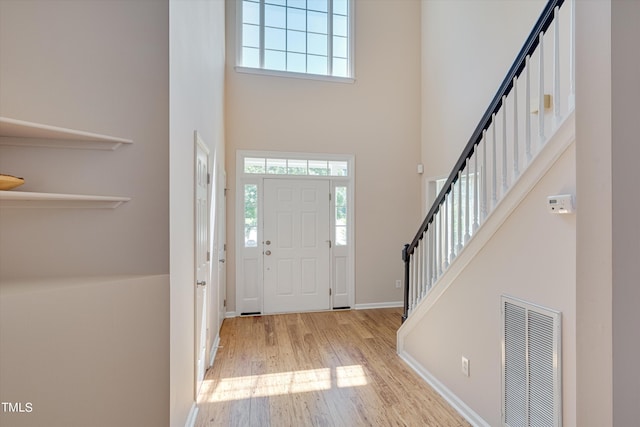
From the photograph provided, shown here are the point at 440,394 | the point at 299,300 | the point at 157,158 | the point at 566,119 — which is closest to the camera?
the point at 566,119

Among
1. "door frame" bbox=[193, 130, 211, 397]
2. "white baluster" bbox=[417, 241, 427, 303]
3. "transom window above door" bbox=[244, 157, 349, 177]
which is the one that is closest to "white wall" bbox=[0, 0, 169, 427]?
"door frame" bbox=[193, 130, 211, 397]

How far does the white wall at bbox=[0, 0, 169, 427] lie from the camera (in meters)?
1.35

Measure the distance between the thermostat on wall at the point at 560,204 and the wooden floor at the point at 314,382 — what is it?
1.56 m

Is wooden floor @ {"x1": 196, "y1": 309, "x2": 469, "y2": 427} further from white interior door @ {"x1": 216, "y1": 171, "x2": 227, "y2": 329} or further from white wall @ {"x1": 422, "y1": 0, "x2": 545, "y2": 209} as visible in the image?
white wall @ {"x1": 422, "y1": 0, "x2": 545, "y2": 209}

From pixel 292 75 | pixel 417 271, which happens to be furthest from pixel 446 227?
pixel 292 75

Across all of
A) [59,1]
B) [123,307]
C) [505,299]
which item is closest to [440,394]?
[505,299]

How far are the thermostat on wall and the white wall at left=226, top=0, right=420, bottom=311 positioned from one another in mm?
3193

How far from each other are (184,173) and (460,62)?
3.82 metres

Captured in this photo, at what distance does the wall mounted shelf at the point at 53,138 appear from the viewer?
1232 mm

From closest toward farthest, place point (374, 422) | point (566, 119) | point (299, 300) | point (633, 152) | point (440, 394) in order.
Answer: point (633, 152) < point (566, 119) < point (374, 422) < point (440, 394) < point (299, 300)

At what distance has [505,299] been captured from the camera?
1795mm

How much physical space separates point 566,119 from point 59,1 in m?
2.42

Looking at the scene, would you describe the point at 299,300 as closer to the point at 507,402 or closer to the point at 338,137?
the point at 338,137

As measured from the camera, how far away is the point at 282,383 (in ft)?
8.36
